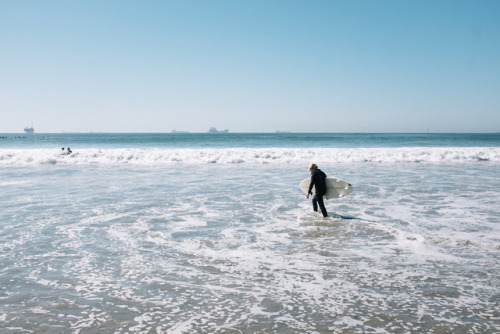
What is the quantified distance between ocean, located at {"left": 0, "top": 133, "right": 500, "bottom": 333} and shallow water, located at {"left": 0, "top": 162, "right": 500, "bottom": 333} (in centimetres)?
3

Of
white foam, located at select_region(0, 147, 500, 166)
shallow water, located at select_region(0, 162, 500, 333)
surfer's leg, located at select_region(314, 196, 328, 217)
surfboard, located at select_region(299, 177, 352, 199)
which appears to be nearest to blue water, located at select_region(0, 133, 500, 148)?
white foam, located at select_region(0, 147, 500, 166)

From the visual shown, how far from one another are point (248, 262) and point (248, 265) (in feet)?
0.53

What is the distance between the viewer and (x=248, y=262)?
657 centimetres

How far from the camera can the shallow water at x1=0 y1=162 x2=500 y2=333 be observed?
452 cm

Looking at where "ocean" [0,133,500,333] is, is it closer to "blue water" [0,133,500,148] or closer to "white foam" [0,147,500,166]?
"white foam" [0,147,500,166]

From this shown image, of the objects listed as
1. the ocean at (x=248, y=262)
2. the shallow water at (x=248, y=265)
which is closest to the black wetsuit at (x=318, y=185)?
the shallow water at (x=248, y=265)

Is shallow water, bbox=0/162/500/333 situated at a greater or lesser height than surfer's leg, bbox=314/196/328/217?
lesser

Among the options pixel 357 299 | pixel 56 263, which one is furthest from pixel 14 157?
pixel 357 299

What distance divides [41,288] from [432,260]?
22.0 ft

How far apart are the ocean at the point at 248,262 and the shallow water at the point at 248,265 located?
0.09 ft

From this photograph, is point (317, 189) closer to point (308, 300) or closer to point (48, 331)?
point (308, 300)

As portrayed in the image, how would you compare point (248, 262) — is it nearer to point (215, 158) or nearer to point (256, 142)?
point (215, 158)

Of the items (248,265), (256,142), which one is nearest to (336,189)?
(248,265)

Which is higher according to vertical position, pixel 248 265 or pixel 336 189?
pixel 336 189
